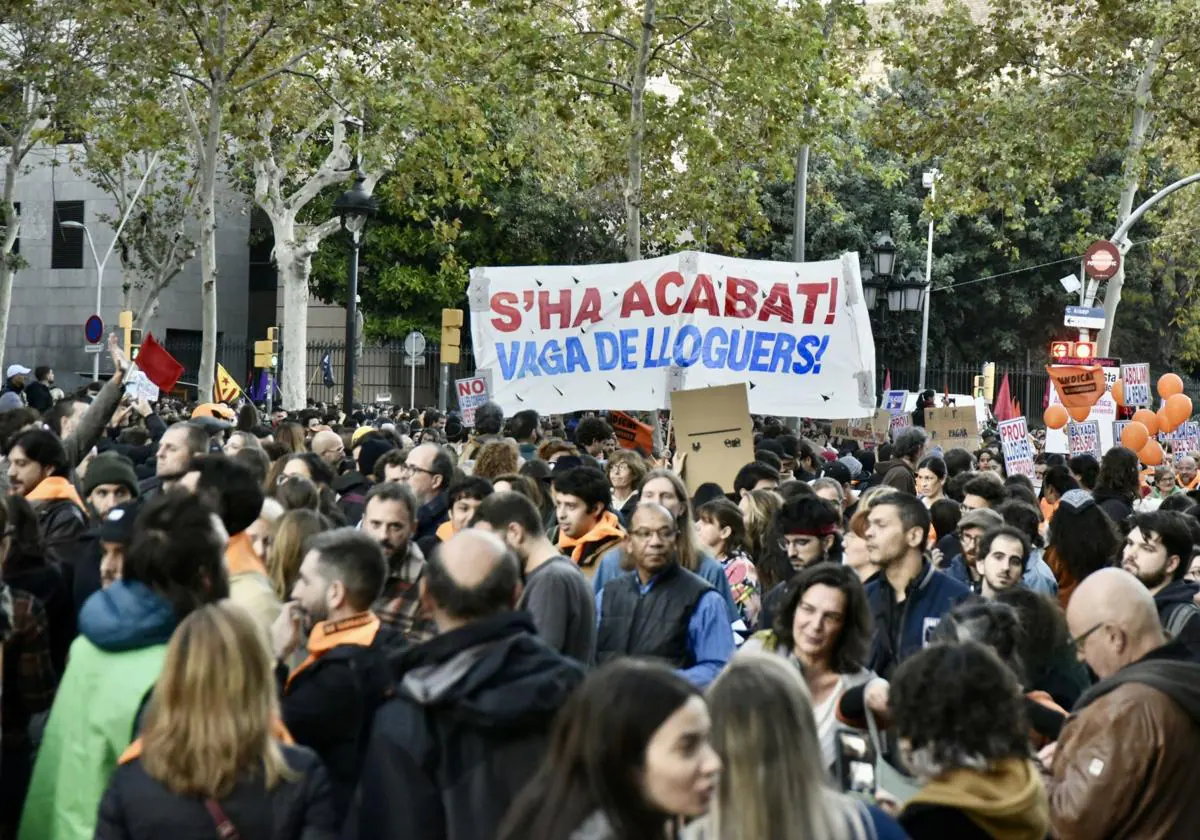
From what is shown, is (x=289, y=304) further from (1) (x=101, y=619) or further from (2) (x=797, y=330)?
(1) (x=101, y=619)

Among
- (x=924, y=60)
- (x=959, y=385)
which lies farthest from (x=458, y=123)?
(x=959, y=385)

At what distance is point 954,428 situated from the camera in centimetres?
1725

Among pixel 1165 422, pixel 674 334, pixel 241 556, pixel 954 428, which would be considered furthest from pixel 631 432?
pixel 241 556

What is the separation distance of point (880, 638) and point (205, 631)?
3.40 meters

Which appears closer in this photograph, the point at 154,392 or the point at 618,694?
the point at 618,694

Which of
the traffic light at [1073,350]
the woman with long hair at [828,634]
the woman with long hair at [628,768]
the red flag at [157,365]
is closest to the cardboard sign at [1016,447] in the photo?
the traffic light at [1073,350]

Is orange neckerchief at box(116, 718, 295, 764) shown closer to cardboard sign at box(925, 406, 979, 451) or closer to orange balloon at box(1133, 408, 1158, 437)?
cardboard sign at box(925, 406, 979, 451)

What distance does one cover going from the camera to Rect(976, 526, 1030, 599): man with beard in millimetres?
7012

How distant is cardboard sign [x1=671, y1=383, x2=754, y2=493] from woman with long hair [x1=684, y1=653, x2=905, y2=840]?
904cm

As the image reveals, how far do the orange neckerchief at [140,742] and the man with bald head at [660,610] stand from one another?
2316mm

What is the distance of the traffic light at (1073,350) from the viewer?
847 inches

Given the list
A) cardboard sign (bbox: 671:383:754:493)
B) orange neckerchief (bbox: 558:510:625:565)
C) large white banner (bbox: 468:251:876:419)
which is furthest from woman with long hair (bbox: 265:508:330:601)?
large white banner (bbox: 468:251:876:419)

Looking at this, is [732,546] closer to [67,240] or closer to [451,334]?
[451,334]

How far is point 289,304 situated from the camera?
3797 cm
